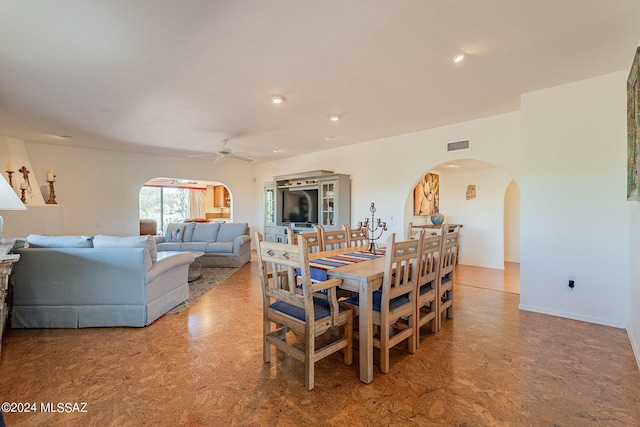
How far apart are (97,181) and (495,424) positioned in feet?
25.9

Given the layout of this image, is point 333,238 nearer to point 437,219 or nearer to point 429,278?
point 429,278

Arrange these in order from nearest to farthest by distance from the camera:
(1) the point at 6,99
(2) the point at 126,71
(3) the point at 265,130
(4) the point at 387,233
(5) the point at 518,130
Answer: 1. (2) the point at 126,71
2. (1) the point at 6,99
3. (5) the point at 518,130
4. (3) the point at 265,130
5. (4) the point at 387,233

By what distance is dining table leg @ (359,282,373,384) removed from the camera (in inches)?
81.8

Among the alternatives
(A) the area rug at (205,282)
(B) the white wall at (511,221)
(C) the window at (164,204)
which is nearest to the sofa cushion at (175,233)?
(A) the area rug at (205,282)

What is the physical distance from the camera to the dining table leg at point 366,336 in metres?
2.08

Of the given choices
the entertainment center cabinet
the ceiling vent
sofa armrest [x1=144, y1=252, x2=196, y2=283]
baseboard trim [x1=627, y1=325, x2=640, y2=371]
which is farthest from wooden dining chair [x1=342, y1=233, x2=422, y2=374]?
the entertainment center cabinet

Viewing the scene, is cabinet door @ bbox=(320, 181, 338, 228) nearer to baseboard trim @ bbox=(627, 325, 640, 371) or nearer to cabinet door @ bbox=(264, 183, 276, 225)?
cabinet door @ bbox=(264, 183, 276, 225)

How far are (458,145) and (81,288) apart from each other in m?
5.17

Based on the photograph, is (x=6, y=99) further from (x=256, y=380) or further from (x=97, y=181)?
(x=256, y=380)

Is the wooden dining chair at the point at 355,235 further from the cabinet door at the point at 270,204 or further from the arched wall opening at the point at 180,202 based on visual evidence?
the arched wall opening at the point at 180,202

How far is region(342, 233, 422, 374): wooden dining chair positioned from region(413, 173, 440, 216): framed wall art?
4.07 metres

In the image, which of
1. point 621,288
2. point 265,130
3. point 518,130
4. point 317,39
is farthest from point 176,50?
point 621,288

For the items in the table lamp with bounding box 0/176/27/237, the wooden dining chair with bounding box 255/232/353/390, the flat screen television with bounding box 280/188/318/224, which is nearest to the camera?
the wooden dining chair with bounding box 255/232/353/390

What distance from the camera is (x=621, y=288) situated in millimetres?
3023
